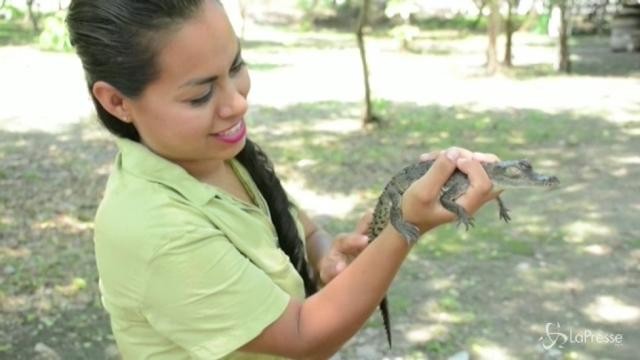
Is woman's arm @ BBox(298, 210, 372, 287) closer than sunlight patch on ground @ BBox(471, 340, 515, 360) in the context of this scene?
Yes

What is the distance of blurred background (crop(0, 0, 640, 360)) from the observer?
4332mm

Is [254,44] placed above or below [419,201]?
below

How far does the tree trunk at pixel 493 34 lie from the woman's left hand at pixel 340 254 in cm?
1257

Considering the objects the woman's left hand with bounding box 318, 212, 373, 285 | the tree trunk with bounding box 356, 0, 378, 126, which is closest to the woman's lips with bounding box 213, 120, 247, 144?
the woman's left hand with bounding box 318, 212, 373, 285

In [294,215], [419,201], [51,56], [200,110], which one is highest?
[200,110]

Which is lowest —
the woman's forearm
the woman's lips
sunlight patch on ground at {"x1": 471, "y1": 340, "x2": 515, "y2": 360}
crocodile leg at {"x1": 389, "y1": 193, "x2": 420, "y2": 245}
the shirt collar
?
sunlight patch on ground at {"x1": 471, "y1": 340, "x2": 515, "y2": 360}

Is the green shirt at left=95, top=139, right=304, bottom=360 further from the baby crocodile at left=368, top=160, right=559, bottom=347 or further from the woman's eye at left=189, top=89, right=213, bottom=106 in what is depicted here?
the baby crocodile at left=368, top=160, right=559, bottom=347

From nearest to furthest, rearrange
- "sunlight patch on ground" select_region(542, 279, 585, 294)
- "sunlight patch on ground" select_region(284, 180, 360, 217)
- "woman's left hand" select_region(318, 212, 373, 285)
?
1. "woman's left hand" select_region(318, 212, 373, 285)
2. "sunlight patch on ground" select_region(542, 279, 585, 294)
3. "sunlight patch on ground" select_region(284, 180, 360, 217)

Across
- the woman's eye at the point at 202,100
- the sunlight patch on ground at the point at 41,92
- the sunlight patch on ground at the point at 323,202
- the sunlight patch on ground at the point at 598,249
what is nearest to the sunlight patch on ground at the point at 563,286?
the sunlight patch on ground at the point at 598,249

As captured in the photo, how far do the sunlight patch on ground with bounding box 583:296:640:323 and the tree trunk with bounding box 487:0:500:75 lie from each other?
32.0 ft

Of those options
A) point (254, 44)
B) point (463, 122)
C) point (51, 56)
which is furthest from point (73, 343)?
point (254, 44)

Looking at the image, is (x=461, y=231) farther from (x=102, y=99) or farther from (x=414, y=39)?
(x=414, y=39)

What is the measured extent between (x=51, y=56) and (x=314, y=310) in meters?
15.9

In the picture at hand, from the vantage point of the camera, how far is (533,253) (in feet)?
17.9
